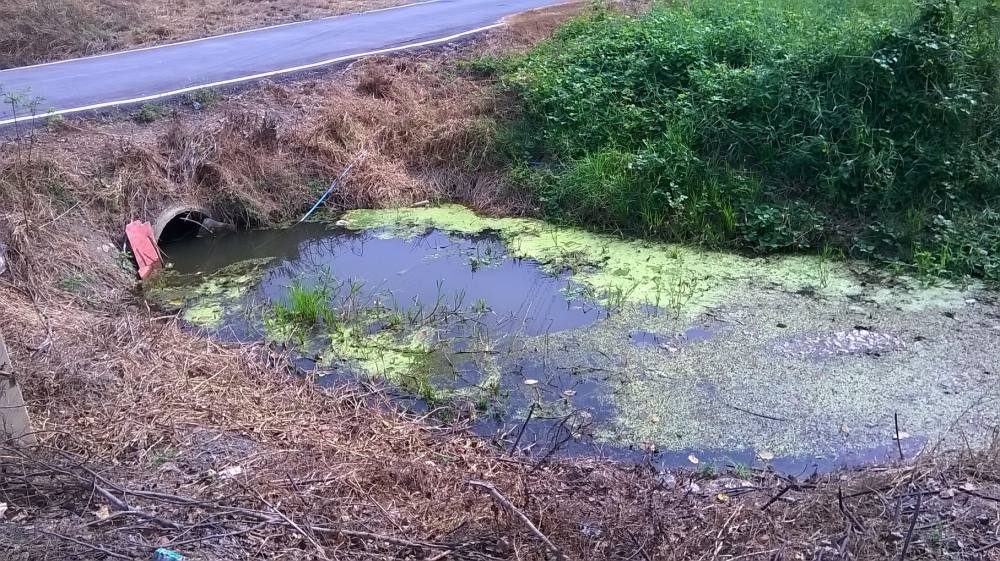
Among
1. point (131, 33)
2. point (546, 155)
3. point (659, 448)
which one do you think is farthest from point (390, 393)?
point (131, 33)

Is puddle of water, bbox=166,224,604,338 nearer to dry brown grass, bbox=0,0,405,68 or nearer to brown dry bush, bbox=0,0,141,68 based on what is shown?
dry brown grass, bbox=0,0,405,68

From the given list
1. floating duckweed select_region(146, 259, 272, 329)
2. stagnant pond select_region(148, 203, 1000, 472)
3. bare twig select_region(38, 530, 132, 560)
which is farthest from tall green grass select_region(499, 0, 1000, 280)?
bare twig select_region(38, 530, 132, 560)

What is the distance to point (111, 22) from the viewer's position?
540 inches

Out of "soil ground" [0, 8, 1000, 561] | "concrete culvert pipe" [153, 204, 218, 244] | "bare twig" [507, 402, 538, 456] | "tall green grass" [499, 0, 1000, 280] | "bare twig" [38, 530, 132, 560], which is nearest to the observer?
"bare twig" [38, 530, 132, 560]

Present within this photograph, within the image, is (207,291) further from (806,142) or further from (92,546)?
(806,142)

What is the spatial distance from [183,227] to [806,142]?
6.04 metres

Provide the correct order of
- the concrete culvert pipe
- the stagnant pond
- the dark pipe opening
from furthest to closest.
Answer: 1. the dark pipe opening
2. the concrete culvert pipe
3. the stagnant pond

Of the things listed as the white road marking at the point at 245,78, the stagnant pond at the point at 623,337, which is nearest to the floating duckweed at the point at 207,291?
the stagnant pond at the point at 623,337

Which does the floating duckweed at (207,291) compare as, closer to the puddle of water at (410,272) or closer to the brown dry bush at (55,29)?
the puddle of water at (410,272)

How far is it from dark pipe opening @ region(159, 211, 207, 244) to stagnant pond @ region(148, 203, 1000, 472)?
0.22 m

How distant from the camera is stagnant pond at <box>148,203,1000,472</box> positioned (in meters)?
4.77

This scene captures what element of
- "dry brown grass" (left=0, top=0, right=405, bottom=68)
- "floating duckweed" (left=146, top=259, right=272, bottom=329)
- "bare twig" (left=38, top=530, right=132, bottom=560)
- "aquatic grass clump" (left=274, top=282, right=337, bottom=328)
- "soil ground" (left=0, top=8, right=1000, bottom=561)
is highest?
"dry brown grass" (left=0, top=0, right=405, bottom=68)

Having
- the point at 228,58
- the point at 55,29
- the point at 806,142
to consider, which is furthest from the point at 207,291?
the point at 55,29

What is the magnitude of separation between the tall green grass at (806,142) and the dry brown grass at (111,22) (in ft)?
24.4
